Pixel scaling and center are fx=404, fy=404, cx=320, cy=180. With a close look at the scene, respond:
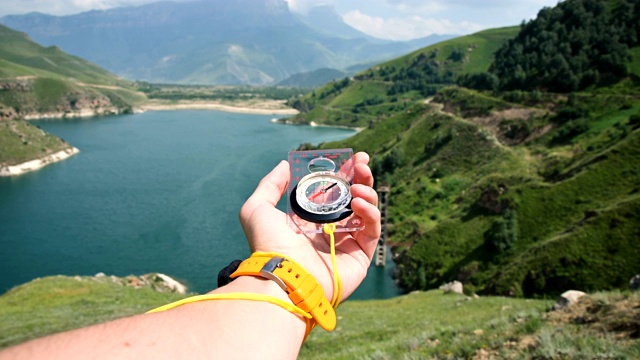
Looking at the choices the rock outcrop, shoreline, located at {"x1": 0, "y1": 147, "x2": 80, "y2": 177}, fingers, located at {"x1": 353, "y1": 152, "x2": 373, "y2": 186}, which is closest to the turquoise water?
shoreline, located at {"x1": 0, "y1": 147, "x2": 80, "y2": 177}

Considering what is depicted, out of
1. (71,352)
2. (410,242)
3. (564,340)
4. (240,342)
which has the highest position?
(71,352)

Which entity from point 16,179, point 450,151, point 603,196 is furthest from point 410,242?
point 16,179

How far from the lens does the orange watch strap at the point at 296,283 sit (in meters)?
2.47

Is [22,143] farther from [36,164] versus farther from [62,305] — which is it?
[62,305]

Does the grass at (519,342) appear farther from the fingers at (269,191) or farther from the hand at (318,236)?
the fingers at (269,191)

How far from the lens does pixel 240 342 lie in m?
2.03

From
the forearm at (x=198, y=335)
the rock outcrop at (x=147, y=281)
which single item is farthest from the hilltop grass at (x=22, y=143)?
the forearm at (x=198, y=335)

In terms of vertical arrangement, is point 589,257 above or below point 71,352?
below

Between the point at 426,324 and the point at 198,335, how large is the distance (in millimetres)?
12030

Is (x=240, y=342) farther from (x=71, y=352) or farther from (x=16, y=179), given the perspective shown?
(x=16, y=179)

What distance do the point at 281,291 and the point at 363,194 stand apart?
1112mm

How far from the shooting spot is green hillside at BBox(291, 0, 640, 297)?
83.2 feet

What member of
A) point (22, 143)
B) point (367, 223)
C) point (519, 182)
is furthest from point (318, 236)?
point (22, 143)

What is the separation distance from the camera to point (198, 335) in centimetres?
195
